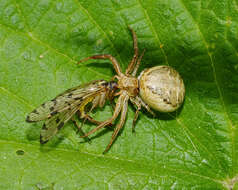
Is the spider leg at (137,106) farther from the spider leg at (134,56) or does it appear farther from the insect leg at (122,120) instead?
the spider leg at (134,56)

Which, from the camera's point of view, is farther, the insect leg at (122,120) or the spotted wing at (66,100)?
the insect leg at (122,120)

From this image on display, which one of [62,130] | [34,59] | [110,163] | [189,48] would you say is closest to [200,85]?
[189,48]

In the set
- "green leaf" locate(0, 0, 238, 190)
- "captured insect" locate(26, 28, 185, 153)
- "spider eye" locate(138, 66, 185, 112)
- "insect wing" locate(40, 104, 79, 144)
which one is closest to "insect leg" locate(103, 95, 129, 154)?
"captured insect" locate(26, 28, 185, 153)

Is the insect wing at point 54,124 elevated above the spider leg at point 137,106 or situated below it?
below

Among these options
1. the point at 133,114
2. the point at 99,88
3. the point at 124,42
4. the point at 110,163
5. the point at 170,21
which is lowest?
the point at 110,163

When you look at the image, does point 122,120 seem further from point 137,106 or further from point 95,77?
point 95,77

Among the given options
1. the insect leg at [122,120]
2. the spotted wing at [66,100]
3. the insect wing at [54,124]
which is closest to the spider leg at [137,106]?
the insect leg at [122,120]

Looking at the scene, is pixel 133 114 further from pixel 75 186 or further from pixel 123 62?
pixel 75 186

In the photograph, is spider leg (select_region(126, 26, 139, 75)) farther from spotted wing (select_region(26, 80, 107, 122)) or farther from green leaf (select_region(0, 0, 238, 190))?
spotted wing (select_region(26, 80, 107, 122))
